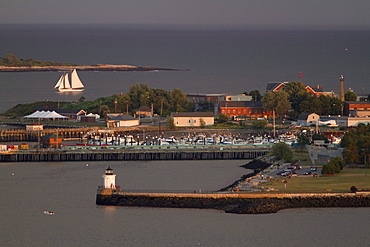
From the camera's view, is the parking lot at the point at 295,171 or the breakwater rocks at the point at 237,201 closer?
the breakwater rocks at the point at 237,201

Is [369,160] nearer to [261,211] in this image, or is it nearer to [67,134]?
[261,211]

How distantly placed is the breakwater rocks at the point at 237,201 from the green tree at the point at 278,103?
41003mm

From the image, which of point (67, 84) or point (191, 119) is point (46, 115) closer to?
point (191, 119)

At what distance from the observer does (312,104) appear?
85.3 m

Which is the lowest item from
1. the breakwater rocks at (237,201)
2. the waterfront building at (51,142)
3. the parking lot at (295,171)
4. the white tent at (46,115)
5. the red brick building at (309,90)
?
the breakwater rocks at (237,201)

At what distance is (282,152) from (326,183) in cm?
1114

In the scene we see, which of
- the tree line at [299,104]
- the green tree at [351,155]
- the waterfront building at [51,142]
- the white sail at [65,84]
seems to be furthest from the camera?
the white sail at [65,84]

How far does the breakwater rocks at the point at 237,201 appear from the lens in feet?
147

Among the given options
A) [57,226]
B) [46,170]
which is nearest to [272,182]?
[57,226]

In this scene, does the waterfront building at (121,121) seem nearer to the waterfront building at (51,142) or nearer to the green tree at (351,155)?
the waterfront building at (51,142)

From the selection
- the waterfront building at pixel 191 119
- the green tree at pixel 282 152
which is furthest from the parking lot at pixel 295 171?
the waterfront building at pixel 191 119

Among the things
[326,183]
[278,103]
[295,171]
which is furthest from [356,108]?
[326,183]

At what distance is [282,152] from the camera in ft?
194

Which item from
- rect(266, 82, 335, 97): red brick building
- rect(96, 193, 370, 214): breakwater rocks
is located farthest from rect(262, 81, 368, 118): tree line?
rect(96, 193, 370, 214): breakwater rocks
